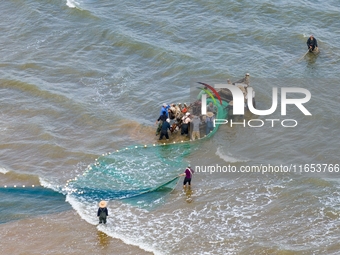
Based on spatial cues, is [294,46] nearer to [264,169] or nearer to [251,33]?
[251,33]

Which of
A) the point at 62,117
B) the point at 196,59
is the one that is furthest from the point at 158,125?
the point at 196,59

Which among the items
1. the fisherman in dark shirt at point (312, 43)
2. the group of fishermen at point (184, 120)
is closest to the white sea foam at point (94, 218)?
the group of fishermen at point (184, 120)

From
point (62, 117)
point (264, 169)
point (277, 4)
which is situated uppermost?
point (277, 4)

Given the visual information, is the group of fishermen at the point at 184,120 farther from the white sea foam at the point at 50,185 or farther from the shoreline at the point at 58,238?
the shoreline at the point at 58,238

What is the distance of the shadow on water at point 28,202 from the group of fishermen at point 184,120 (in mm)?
5876

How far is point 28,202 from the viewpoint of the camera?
2281 centimetres

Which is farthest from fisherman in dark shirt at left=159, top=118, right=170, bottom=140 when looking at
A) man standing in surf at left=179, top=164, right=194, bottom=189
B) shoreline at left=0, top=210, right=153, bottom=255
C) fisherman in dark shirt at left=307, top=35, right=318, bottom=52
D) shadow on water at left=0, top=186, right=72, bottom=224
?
fisherman in dark shirt at left=307, top=35, right=318, bottom=52

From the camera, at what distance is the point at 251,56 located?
3384cm

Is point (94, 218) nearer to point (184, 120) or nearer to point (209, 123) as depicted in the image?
point (184, 120)

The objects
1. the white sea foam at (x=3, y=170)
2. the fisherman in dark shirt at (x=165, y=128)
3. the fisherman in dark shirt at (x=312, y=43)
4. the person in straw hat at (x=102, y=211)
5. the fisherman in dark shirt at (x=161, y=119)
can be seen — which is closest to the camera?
the person in straw hat at (x=102, y=211)

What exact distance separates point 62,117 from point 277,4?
16607 mm

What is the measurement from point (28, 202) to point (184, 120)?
746cm

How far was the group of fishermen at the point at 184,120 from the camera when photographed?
87.2 ft

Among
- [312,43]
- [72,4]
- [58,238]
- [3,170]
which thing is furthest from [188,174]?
[72,4]
